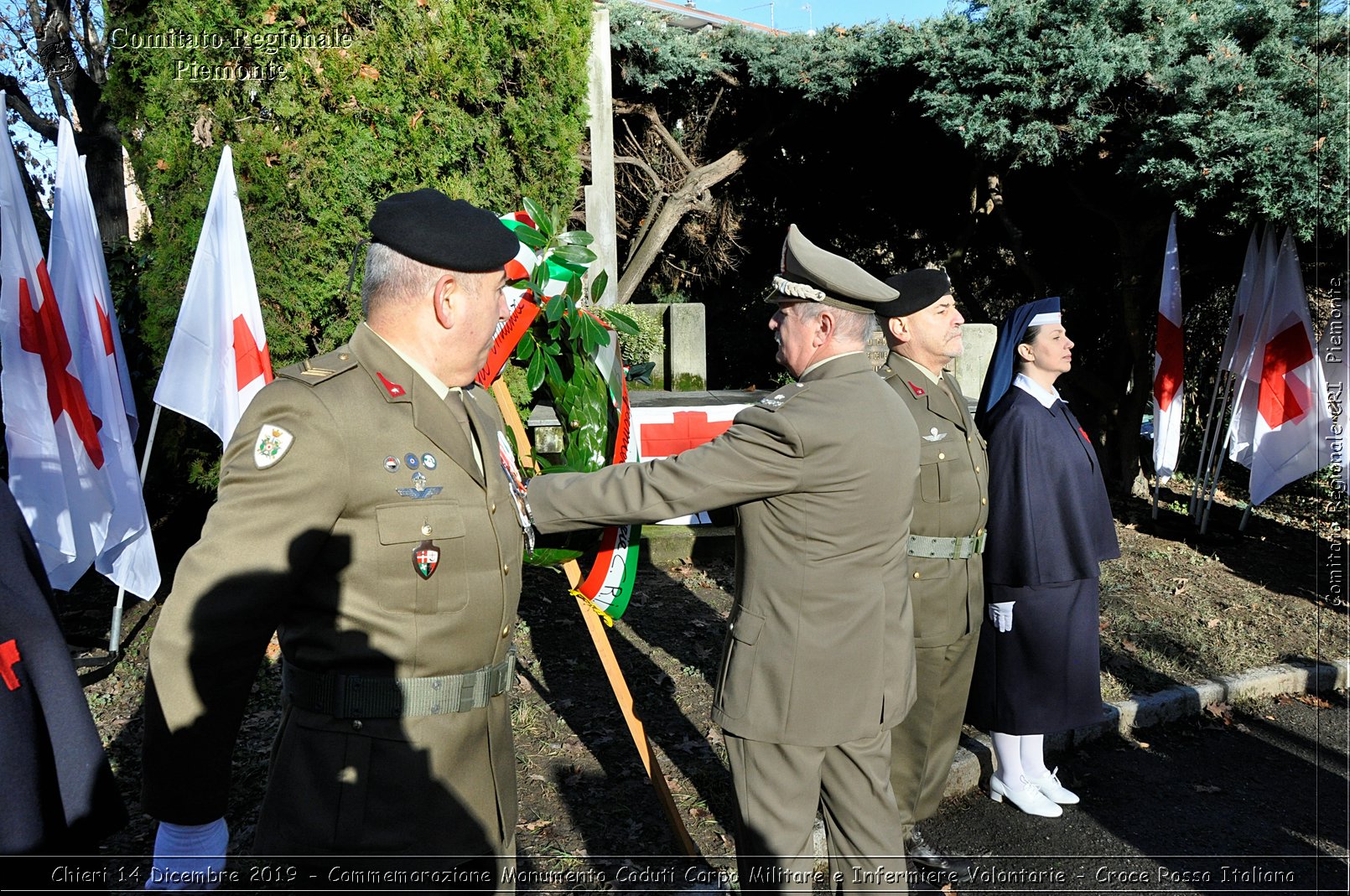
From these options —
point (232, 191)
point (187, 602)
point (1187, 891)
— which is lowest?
point (1187, 891)

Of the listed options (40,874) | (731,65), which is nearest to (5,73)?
(731,65)

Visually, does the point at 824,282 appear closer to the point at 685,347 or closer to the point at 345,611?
the point at 345,611

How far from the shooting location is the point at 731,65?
11602 millimetres

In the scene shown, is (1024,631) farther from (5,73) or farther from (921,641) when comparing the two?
(5,73)

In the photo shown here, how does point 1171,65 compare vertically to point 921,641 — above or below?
above

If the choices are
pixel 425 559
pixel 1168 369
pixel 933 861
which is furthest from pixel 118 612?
pixel 1168 369

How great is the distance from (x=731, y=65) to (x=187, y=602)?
11105 mm

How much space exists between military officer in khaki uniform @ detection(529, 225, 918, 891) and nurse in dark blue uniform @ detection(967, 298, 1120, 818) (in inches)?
56.8

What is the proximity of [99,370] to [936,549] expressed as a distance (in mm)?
4477

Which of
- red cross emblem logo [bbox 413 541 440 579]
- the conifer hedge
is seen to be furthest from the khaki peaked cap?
the conifer hedge

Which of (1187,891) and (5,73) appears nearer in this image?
(1187,891)

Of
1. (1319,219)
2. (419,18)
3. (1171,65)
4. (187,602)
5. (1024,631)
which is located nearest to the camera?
(187,602)

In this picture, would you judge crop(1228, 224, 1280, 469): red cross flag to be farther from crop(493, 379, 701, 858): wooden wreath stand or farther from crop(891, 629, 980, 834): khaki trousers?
crop(493, 379, 701, 858): wooden wreath stand

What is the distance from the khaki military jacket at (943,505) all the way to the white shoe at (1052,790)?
99 centimetres
